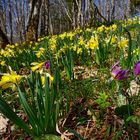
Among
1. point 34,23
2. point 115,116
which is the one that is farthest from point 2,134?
point 34,23

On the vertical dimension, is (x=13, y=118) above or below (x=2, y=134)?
above

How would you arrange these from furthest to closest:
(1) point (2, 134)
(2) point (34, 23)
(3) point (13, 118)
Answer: (2) point (34, 23), (1) point (2, 134), (3) point (13, 118)

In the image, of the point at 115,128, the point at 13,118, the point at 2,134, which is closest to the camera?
the point at 13,118

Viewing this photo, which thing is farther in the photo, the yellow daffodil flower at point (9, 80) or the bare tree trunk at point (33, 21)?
the bare tree trunk at point (33, 21)

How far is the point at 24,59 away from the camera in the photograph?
14.2 feet

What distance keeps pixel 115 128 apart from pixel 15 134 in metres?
0.69

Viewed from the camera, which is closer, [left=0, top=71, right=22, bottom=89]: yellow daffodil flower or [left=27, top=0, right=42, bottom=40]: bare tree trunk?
[left=0, top=71, right=22, bottom=89]: yellow daffodil flower

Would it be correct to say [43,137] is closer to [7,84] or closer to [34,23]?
[7,84]

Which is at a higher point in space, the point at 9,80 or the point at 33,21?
the point at 9,80

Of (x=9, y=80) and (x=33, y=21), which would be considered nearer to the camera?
(x=9, y=80)

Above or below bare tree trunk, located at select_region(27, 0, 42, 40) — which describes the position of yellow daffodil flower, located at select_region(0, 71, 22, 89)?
above

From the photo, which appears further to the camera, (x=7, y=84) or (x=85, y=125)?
(x=85, y=125)

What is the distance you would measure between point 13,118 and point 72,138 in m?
0.45

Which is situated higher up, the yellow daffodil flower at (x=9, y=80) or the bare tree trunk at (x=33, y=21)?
the yellow daffodil flower at (x=9, y=80)
